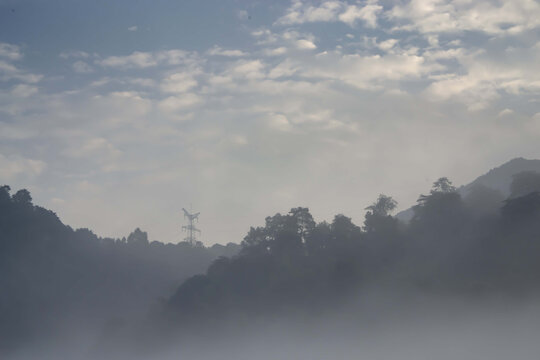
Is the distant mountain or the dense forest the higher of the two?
the distant mountain

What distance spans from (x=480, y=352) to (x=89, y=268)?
6855 centimetres

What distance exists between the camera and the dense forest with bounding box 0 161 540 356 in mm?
55875

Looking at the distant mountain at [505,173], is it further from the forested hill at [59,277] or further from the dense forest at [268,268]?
the forested hill at [59,277]

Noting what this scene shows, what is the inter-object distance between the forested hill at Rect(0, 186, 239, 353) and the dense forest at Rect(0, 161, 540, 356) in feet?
0.55

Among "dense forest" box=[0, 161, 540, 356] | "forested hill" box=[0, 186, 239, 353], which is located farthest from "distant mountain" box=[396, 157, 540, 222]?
"forested hill" box=[0, 186, 239, 353]

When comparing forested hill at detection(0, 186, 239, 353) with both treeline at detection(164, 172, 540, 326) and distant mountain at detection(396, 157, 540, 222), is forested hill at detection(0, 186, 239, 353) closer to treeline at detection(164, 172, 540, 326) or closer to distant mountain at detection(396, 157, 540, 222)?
treeline at detection(164, 172, 540, 326)

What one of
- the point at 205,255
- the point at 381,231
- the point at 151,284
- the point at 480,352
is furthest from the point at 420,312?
the point at 205,255

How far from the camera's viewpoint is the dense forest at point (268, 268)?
55875mm

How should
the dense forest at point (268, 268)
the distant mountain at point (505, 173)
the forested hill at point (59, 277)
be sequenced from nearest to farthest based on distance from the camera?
the dense forest at point (268, 268), the distant mountain at point (505, 173), the forested hill at point (59, 277)

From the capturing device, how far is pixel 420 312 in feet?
188

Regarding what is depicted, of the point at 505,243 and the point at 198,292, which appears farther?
the point at 198,292

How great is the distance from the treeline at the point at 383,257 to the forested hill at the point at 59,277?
20549 mm

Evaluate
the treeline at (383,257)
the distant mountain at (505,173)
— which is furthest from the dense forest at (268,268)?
the distant mountain at (505,173)

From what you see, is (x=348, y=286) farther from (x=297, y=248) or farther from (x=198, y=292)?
(x=198, y=292)
